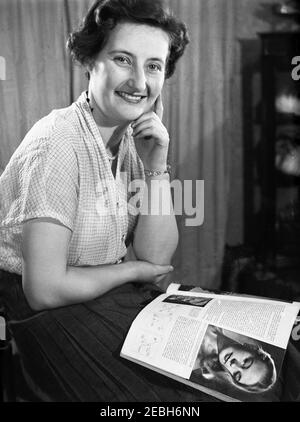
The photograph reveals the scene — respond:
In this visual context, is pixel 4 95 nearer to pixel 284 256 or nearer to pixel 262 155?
pixel 262 155

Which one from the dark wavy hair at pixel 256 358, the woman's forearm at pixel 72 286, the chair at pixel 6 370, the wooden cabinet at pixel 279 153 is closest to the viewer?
the dark wavy hair at pixel 256 358

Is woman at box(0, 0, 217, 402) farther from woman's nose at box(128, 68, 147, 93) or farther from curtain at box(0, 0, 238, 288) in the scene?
curtain at box(0, 0, 238, 288)

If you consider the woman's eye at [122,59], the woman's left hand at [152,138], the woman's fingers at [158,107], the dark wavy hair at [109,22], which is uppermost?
the dark wavy hair at [109,22]

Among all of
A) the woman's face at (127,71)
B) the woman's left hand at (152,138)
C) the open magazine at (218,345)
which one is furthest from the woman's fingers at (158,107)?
the open magazine at (218,345)

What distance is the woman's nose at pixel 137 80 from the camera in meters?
1.18

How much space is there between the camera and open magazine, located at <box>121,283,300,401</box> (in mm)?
922

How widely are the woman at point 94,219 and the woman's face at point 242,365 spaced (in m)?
0.09

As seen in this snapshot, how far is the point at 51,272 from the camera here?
1.02 m

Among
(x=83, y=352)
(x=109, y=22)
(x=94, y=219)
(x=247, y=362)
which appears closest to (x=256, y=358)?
(x=247, y=362)

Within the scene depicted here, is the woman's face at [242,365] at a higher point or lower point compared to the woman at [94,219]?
lower

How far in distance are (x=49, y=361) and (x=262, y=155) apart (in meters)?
0.91

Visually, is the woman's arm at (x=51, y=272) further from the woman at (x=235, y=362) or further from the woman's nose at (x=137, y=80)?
the woman's nose at (x=137, y=80)

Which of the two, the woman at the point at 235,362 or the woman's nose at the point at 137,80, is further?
the woman's nose at the point at 137,80
